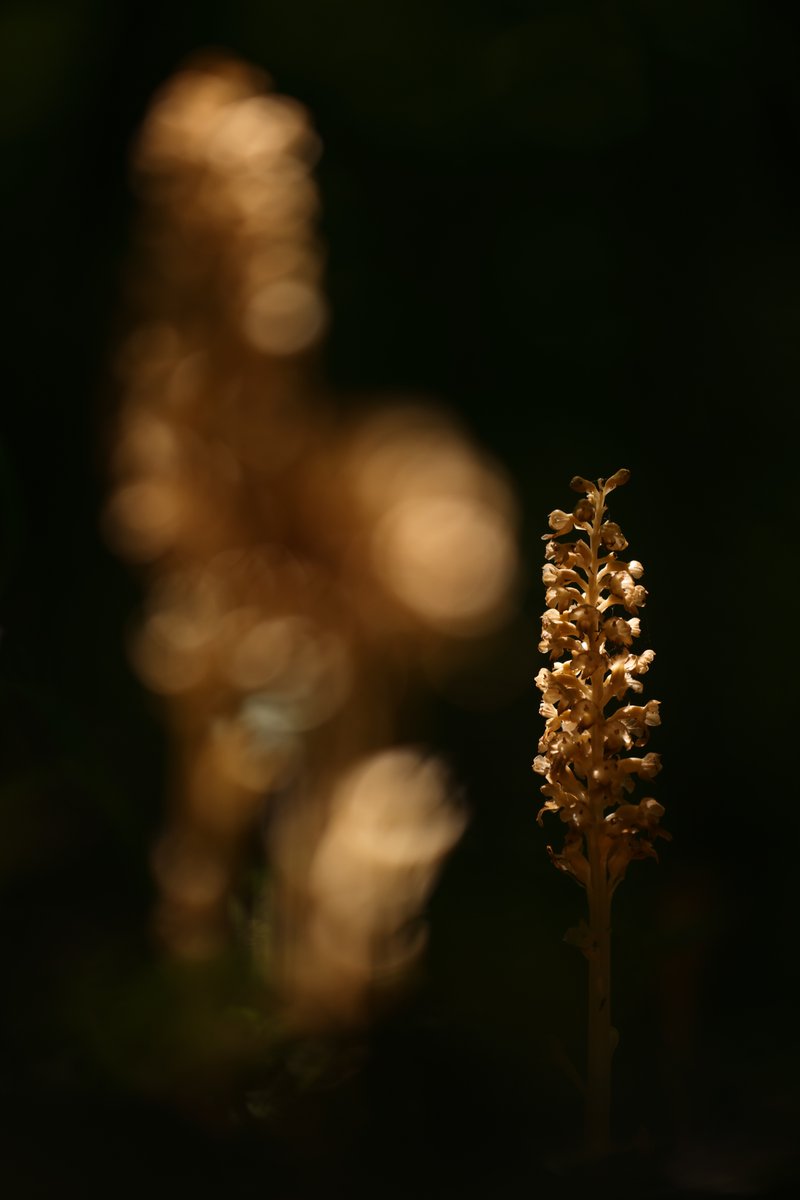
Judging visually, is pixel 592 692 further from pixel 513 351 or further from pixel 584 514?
pixel 513 351

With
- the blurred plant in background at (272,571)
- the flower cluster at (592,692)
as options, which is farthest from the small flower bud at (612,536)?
the blurred plant in background at (272,571)

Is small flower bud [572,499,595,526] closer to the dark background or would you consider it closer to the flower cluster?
the flower cluster

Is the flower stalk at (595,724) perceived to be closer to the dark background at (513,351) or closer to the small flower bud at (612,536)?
the small flower bud at (612,536)

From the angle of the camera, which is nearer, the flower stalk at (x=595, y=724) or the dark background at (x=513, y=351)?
the flower stalk at (x=595, y=724)

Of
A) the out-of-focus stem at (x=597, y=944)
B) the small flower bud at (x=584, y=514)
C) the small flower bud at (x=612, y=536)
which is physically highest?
the small flower bud at (x=584, y=514)

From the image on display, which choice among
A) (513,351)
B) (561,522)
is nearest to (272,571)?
(561,522)

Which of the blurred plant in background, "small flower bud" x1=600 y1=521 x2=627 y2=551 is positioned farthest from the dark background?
"small flower bud" x1=600 y1=521 x2=627 y2=551

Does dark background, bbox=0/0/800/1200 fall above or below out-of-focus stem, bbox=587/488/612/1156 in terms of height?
above
